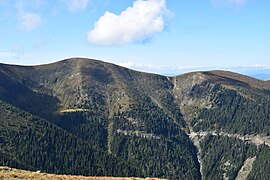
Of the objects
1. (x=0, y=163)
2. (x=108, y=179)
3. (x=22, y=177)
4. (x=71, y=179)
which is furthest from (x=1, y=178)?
(x=0, y=163)

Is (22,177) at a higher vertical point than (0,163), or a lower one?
higher

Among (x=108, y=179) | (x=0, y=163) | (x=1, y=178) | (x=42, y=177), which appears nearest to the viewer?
(x=1, y=178)

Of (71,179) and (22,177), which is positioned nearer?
(22,177)

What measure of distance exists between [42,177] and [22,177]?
3849mm

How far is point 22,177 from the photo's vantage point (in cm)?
6059

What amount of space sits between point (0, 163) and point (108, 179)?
100960 millimetres

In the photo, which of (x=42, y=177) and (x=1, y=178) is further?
(x=42, y=177)

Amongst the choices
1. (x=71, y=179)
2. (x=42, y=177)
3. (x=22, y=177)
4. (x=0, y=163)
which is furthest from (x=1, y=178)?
(x=0, y=163)

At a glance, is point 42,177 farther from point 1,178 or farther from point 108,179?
point 108,179

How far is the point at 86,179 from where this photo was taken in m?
66.3

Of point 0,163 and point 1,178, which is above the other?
point 1,178

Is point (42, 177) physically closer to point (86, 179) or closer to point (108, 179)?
point (86, 179)

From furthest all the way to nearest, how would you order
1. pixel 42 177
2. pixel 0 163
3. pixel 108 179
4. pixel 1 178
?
pixel 0 163
pixel 108 179
pixel 42 177
pixel 1 178

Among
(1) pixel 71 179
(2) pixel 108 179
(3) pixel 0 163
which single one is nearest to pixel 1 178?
(1) pixel 71 179
